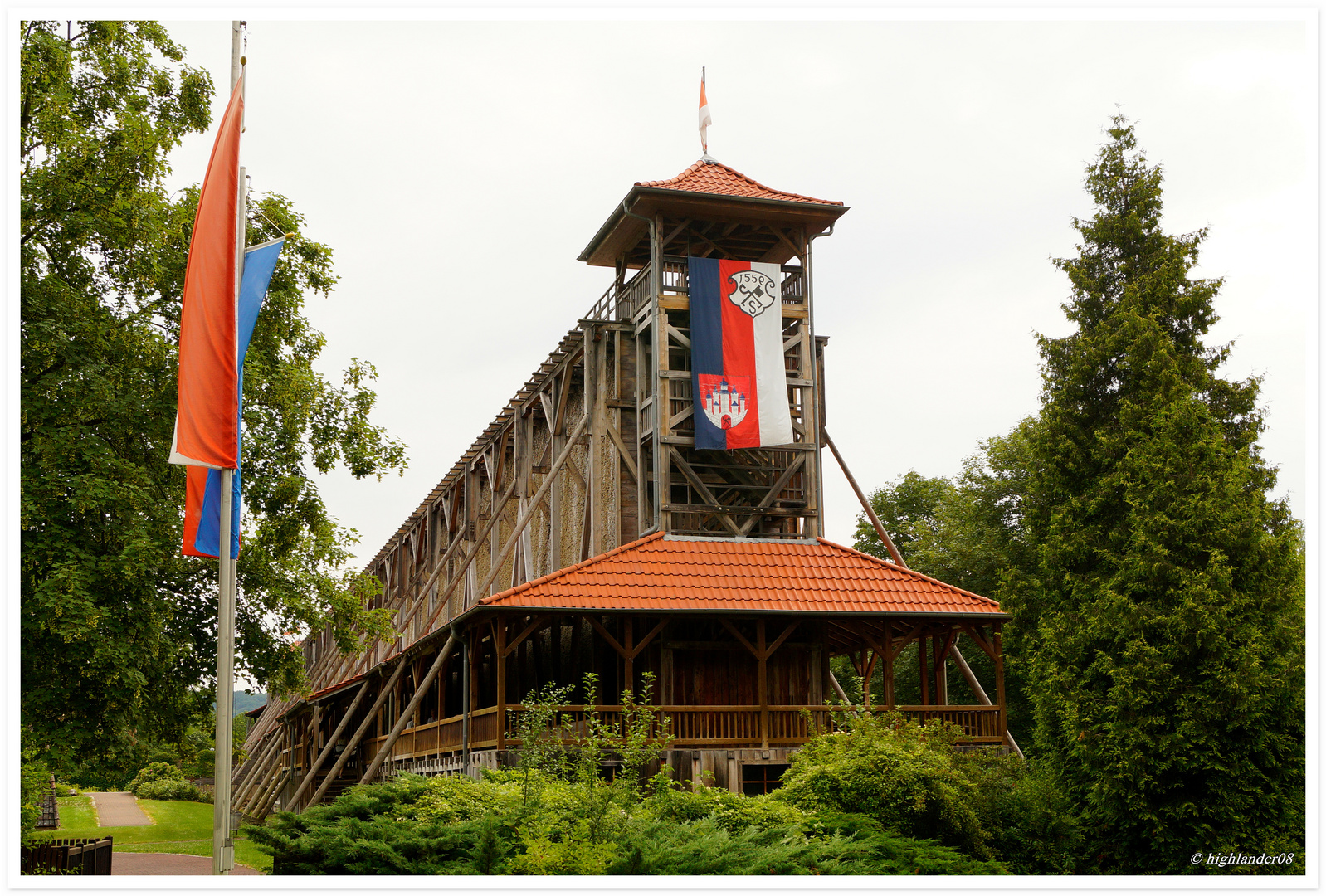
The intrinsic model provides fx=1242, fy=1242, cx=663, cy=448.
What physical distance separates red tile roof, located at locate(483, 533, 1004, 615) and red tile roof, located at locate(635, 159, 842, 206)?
7.49 metres

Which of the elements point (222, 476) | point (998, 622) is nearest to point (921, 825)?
point (998, 622)

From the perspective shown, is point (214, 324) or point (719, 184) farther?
point (719, 184)

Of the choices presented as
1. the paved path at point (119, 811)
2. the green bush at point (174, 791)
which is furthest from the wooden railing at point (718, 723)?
the green bush at point (174, 791)

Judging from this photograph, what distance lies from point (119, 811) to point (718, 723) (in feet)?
93.4

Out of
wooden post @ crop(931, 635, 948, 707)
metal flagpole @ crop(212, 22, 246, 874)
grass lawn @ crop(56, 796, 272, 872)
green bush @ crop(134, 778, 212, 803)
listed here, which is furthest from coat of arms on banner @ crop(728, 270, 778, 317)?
green bush @ crop(134, 778, 212, 803)

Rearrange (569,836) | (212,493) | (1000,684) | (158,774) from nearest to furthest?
(569,836)
(212,493)
(1000,684)
(158,774)

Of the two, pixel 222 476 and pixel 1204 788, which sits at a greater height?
pixel 222 476

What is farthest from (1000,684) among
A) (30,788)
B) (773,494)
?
(30,788)

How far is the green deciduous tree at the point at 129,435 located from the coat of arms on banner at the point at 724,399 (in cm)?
691

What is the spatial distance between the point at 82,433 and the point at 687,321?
530 inches

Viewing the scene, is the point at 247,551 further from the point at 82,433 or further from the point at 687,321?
the point at 687,321

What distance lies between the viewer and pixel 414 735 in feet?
84.9

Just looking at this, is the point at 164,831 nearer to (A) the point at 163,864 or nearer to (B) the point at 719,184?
(A) the point at 163,864

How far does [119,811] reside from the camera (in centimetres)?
4175
